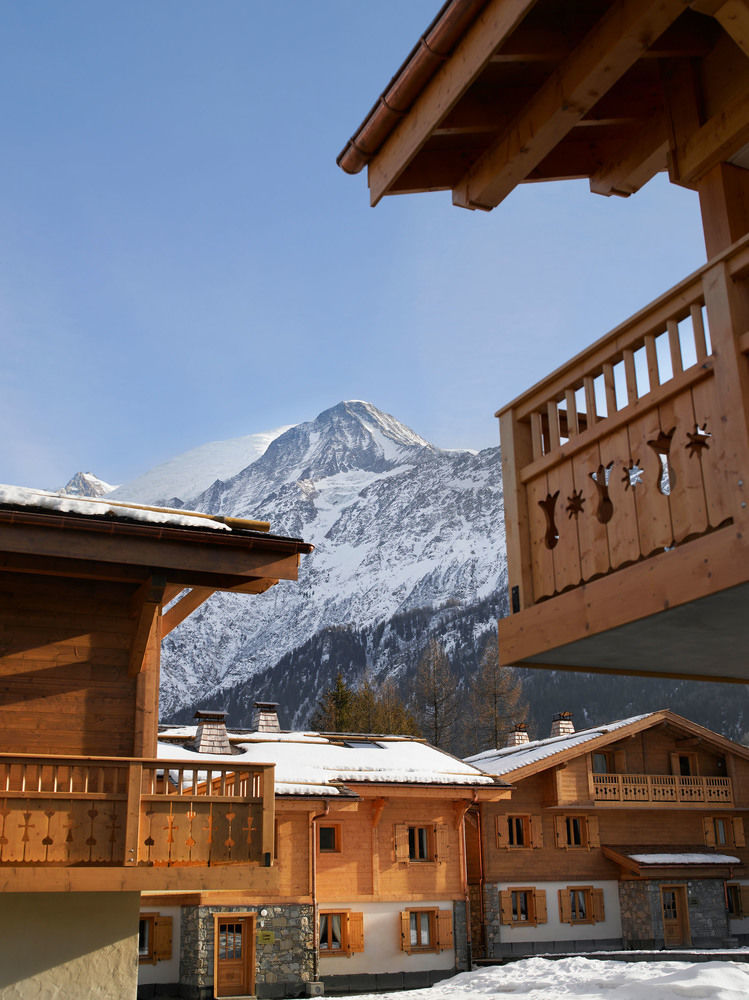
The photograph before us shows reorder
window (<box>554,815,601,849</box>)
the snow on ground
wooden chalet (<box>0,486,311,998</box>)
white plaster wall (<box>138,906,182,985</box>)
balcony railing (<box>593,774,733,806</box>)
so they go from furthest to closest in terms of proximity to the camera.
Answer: balcony railing (<box>593,774,733,806</box>)
window (<box>554,815,601,849</box>)
white plaster wall (<box>138,906,182,985</box>)
the snow on ground
wooden chalet (<box>0,486,311,998</box>)

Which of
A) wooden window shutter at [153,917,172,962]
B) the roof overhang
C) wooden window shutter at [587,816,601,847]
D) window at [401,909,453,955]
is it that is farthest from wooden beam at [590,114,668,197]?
wooden window shutter at [587,816,601,847]

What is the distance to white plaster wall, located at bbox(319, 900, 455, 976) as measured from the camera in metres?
23.8

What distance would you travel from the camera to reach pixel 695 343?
161 inches

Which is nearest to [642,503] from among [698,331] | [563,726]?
[698,331]

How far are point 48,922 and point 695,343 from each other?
8.69m

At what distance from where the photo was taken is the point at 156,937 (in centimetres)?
2233

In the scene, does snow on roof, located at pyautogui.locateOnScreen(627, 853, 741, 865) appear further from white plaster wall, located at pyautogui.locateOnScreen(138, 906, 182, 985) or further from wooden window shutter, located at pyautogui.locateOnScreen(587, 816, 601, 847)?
white plaster wall, located at pyautogui.locateOnScreen(138, 906, 182, 985)

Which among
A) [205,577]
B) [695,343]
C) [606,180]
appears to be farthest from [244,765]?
[695,343]

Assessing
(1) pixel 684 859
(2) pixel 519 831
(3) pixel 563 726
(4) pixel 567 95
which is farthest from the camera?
(3) pixel 563 726

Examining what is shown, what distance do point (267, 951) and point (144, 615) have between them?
47.8ft

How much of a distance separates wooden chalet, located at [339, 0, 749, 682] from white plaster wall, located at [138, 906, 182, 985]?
66.5ft

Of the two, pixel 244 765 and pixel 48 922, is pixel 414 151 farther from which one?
pixel 48 922

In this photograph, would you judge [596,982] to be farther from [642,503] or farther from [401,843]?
[642,503]

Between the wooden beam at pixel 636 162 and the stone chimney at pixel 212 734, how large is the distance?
2073cm
